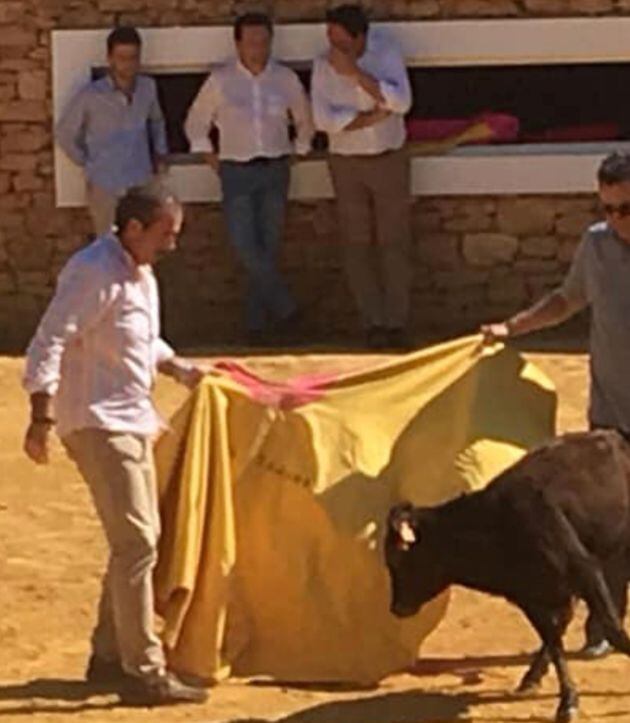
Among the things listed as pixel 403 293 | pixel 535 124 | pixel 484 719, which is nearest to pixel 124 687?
pixel 484 719

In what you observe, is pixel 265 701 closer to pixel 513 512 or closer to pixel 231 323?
pixel 513 512

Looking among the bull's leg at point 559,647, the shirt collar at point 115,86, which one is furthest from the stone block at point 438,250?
the bull's leg at point 559,647

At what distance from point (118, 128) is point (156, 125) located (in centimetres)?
23

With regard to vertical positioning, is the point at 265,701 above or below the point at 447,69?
below

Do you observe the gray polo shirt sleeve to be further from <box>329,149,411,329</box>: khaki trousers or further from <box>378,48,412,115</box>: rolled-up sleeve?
<box>329,149,411,329</box>: khaki trousers

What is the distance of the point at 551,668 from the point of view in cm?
863

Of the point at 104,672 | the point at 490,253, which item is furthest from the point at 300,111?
the point at 104,672

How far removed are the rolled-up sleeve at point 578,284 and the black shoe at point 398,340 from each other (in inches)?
295

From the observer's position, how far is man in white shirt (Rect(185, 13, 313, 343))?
16.1m

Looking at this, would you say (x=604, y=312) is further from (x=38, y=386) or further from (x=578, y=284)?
(x=38, y=386)

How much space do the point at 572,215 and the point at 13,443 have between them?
5046mm

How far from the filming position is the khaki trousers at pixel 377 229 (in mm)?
16156

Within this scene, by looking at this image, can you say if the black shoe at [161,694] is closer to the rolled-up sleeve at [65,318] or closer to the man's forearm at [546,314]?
the rolled-up sleeve at [65,318]

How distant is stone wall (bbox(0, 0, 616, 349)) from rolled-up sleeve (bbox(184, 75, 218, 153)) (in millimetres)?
595
